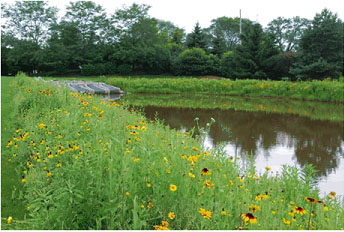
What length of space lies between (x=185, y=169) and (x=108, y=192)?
0.83 m

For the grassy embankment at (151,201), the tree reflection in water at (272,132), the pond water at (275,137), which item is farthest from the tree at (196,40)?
the grassy embankment at (151,201)

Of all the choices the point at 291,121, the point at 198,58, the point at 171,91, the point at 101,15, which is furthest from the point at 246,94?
the point at 101,15

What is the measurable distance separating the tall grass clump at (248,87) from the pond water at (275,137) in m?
3.99

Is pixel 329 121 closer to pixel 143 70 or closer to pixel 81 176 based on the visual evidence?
pixel 81 176

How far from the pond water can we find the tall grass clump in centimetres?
399

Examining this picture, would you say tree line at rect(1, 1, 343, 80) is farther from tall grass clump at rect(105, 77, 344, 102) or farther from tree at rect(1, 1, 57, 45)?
tall grass clump at rect(105, 77, 344, 102)

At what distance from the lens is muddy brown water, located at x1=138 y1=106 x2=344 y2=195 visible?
6004 millimetres

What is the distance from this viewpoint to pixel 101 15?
34.6 metres

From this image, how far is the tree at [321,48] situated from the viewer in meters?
26.3

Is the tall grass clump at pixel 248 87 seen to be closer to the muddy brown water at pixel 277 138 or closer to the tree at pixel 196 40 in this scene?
the muddy brown water at pixel 277 138

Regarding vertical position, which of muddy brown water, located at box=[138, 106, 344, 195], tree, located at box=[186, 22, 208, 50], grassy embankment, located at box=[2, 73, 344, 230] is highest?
tree, located at box=[186, 22, 208, 50]

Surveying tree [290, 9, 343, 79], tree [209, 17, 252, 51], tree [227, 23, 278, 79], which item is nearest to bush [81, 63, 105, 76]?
tree [227, 23, 278, 79]

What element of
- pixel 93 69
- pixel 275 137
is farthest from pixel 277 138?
pixel 93 69

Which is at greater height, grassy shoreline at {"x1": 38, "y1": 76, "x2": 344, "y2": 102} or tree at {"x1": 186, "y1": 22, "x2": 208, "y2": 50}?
tree at {"x1": 186, "y1": 22, "x2": 208, "y2": 50}
